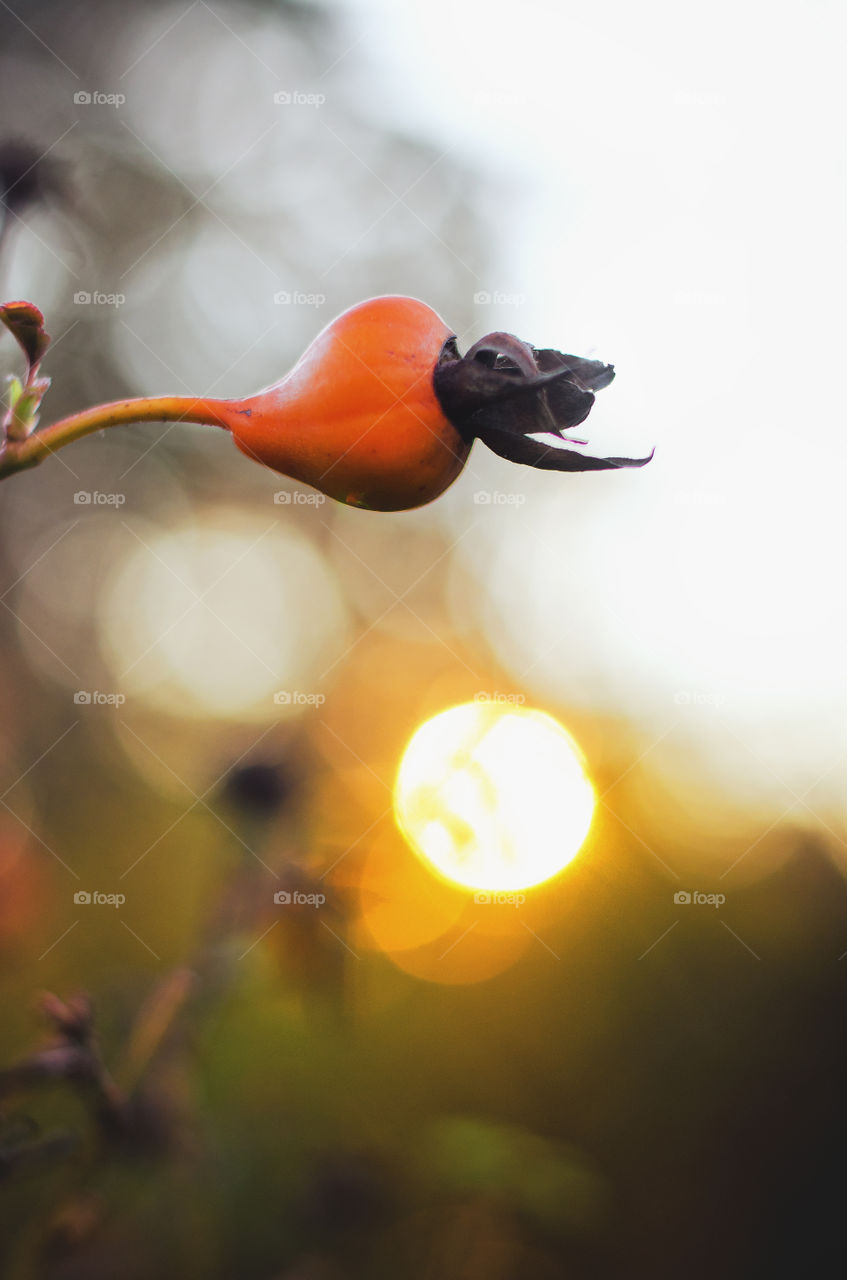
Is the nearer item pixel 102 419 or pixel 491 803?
pixel 102 419

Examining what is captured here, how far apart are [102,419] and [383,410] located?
448 mm

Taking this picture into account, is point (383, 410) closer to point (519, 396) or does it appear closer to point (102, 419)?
point (519, 396)

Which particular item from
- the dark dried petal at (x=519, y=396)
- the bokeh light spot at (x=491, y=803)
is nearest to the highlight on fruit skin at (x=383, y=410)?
A: the dark dried petal at (x=519, y=396)

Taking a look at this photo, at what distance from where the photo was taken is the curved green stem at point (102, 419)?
4.12ft

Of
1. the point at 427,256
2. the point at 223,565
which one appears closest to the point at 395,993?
the point at 223,565

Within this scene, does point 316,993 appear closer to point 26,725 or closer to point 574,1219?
point 574,1219

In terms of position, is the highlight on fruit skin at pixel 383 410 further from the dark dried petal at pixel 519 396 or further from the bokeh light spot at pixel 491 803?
the bokeh light spot at pixel 491 803

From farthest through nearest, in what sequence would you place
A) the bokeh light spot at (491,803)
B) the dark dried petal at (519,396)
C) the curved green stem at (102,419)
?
the bokeh light spot at (491,803) → the dark dried petal at (519,396) → the curved green stem at (102,419)

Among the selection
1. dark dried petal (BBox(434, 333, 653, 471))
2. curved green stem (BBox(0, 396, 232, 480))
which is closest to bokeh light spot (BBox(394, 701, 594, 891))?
dark dried petal (BBox(434, 333, 653, 471))

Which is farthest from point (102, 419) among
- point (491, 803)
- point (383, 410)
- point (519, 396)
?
point (491, 803)

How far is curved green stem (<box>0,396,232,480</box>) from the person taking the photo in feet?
4.12

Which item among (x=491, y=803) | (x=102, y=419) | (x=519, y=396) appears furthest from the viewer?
(x=491, y=803)

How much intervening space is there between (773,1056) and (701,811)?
2229mm

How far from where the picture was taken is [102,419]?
52.2 inches
